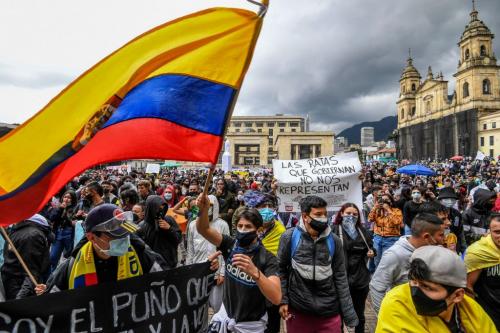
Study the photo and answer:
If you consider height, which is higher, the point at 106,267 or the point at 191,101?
the point at 191,101

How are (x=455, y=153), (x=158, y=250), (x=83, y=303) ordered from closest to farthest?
(x=83, y=303) → (x=158, y=250) → (x=455, y=153)

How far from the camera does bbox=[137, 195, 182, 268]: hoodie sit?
14.8 ft

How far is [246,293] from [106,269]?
1.15 m

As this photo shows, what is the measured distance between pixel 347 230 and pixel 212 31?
120 inches

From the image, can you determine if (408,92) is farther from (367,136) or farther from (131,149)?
(367,136)

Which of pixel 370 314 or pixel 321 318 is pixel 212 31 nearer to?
pixel 321 318

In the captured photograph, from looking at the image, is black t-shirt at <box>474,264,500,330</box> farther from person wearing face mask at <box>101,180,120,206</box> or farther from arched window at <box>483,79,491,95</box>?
arched window at <box>483,79,491,95</box>

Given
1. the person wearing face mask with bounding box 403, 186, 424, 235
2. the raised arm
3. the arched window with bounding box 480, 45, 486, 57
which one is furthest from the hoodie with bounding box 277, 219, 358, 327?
the arched window with bounding box 480, 45, 486, 57

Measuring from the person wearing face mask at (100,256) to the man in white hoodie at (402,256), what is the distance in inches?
80.3

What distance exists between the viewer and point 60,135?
2391mm

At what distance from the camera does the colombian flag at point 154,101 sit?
7.87 ft

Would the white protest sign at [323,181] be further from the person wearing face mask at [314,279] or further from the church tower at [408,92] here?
the church tower at [408,92]

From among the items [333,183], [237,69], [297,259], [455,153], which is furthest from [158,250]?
[455,153]

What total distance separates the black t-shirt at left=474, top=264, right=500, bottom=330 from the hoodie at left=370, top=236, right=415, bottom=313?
607mm
